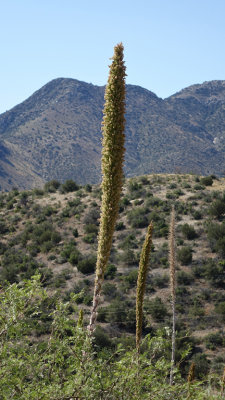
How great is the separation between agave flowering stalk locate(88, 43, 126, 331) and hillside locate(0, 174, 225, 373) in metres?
12.3

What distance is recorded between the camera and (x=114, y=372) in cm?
428

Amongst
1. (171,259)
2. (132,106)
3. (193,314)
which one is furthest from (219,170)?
(171,259)

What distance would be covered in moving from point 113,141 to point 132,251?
26037 mm

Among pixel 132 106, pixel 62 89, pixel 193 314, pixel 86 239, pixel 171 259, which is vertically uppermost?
pixel 62 89

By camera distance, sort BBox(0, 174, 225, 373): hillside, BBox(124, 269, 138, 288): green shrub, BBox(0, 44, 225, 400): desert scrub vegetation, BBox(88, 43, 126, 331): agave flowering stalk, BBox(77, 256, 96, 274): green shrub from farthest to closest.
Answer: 1. BBox(77, 256, 96, 274): green shrub
2. BBox(124, 269, 138, 288): green shrub
3. BBox(0, 174, 225, 373): hillside
4. BBox(0, 44, 225, 400): desert scrub vegetation
5. BBox(88, 43, 126, 331): agave flowering stalk

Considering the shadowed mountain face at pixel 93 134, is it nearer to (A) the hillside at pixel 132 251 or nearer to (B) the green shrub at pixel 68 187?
(B) the green shrub at pixel 68 187

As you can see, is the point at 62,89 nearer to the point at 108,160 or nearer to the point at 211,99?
the point at 211,99

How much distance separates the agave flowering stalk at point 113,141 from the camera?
3.00m

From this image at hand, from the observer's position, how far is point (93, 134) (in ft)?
461

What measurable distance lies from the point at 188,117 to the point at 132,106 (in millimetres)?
22481

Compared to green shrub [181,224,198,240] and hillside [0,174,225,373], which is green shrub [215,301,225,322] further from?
green shrub [181,224,198,240]

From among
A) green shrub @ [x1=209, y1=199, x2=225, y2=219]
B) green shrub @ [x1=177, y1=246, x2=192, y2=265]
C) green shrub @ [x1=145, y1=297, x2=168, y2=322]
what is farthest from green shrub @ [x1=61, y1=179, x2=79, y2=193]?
green shrub @ [x1=145, y1=297, x2=168, y2=322]

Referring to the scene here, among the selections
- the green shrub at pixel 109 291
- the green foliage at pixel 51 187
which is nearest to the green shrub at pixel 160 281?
the green shrub at pixel 109 291

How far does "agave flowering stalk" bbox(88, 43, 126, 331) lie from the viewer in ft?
9.84
